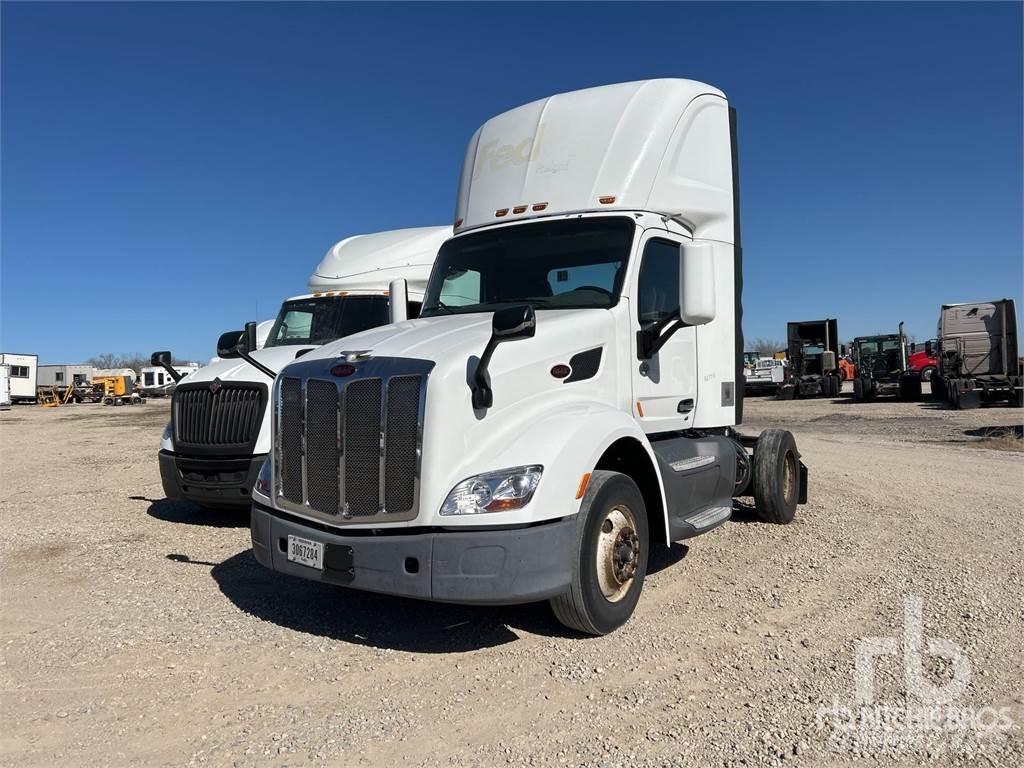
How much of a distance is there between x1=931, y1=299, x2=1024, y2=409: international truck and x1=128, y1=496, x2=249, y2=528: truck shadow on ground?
23.4 meters

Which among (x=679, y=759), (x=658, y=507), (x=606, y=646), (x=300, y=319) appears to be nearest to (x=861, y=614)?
(x=658, y=507)

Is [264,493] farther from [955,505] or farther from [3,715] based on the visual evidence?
[955,505]

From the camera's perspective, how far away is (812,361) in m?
31.9

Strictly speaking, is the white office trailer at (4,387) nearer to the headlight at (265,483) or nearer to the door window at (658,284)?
the headlight at (265,483)

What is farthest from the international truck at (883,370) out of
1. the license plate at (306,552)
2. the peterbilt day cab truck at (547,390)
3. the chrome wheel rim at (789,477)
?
the license plate at (306,552)

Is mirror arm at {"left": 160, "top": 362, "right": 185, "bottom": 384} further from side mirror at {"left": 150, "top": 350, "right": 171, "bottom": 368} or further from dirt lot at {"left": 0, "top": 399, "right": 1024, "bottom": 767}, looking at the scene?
dirt lot at {"left": 0, "top": 399, "right": 1024, "bottom": 767}

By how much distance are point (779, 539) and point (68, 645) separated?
5569 millimetres

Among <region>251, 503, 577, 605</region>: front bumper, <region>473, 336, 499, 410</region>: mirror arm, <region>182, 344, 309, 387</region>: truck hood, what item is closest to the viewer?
<region>251, 503, 577, 605</region>: front bumper

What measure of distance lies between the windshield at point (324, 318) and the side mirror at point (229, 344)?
2.00m

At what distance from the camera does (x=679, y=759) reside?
2941 millimetres

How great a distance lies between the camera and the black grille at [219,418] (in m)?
6.81

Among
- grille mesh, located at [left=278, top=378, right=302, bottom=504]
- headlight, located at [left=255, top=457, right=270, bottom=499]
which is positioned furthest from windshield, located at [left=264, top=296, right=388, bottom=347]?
grille mesh, located at [left=278, top=378, right=302, bottom=504]

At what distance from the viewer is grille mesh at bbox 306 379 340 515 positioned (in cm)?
419

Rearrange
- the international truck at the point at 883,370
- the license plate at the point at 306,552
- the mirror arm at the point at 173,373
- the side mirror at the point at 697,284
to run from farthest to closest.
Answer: the international truck at the point at 883,370 < the mirror arm at the point at 173,373 < the side mirror at the point at 697,284 < the license plate at the point at 306,552
